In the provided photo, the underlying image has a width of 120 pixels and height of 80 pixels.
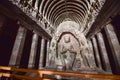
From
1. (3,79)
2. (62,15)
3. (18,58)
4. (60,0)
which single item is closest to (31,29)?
(18,58)

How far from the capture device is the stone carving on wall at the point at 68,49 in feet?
24.1

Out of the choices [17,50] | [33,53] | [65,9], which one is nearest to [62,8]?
[65,9]

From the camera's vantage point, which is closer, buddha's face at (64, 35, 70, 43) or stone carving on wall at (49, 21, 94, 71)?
stone carving on wall at (49, 21, 94, 71)

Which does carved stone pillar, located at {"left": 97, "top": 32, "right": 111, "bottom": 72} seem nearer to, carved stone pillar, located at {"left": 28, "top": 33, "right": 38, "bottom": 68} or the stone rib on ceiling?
the stone rib on ceiling

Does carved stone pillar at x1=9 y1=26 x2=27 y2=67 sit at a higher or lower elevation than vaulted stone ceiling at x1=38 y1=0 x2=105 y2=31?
lower

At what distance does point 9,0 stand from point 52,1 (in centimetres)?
938

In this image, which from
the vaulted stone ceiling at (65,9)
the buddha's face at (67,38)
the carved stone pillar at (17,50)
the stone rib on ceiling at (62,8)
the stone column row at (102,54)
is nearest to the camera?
the carved stone pillar at (17,50)

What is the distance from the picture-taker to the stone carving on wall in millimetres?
7352

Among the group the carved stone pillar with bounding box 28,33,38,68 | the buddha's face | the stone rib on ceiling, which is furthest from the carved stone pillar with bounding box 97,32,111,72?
the carved stone pillar with bounding box 28,33,38,68

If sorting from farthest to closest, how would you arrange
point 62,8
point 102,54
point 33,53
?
1. point 62,8
2. point 102,54
3. point 33,53

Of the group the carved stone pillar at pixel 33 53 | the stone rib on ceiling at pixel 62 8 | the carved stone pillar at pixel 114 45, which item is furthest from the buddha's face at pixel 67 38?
the stone rib on ceiling at pixel 62 8

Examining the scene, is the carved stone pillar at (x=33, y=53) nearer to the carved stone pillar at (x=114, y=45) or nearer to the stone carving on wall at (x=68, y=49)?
the stone carving on wall at (x=68, y=49)

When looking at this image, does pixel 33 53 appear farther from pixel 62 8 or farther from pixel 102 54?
pixel 62 8

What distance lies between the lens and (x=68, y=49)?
322 inches
